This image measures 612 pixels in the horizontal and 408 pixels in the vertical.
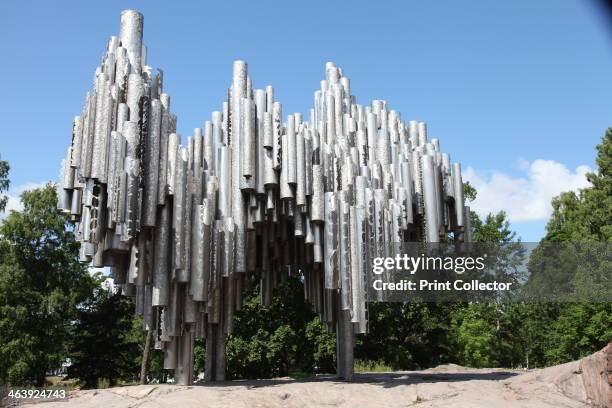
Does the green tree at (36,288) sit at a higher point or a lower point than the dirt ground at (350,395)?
higher

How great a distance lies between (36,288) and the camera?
112 feet

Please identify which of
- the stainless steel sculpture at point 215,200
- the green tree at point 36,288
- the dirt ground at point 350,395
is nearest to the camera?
the dirt ground at point 350,395

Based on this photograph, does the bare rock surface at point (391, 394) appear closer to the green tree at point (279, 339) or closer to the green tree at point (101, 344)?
the green tree at point (279, 339)

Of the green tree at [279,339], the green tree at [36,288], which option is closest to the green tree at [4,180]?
the green tree at [36,288]

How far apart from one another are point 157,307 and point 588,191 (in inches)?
1251

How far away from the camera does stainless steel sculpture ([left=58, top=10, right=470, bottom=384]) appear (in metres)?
13.2

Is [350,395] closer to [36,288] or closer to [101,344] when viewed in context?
[101,344]

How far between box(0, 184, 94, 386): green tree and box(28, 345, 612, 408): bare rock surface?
2054cm

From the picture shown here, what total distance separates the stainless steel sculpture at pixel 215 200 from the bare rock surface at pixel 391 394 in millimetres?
1531

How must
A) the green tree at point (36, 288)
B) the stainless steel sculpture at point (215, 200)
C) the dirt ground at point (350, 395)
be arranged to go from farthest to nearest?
the green tree at point (36, 288), the stainless steel sculpture at point (215, 200), the dirt ground at point (350, 395)

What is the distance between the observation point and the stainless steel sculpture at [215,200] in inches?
519

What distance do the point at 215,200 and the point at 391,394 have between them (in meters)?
6.19

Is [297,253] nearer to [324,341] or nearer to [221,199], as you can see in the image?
[221,199]

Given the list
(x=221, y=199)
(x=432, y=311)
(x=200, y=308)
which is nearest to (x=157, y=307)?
(x=200, y=308)
